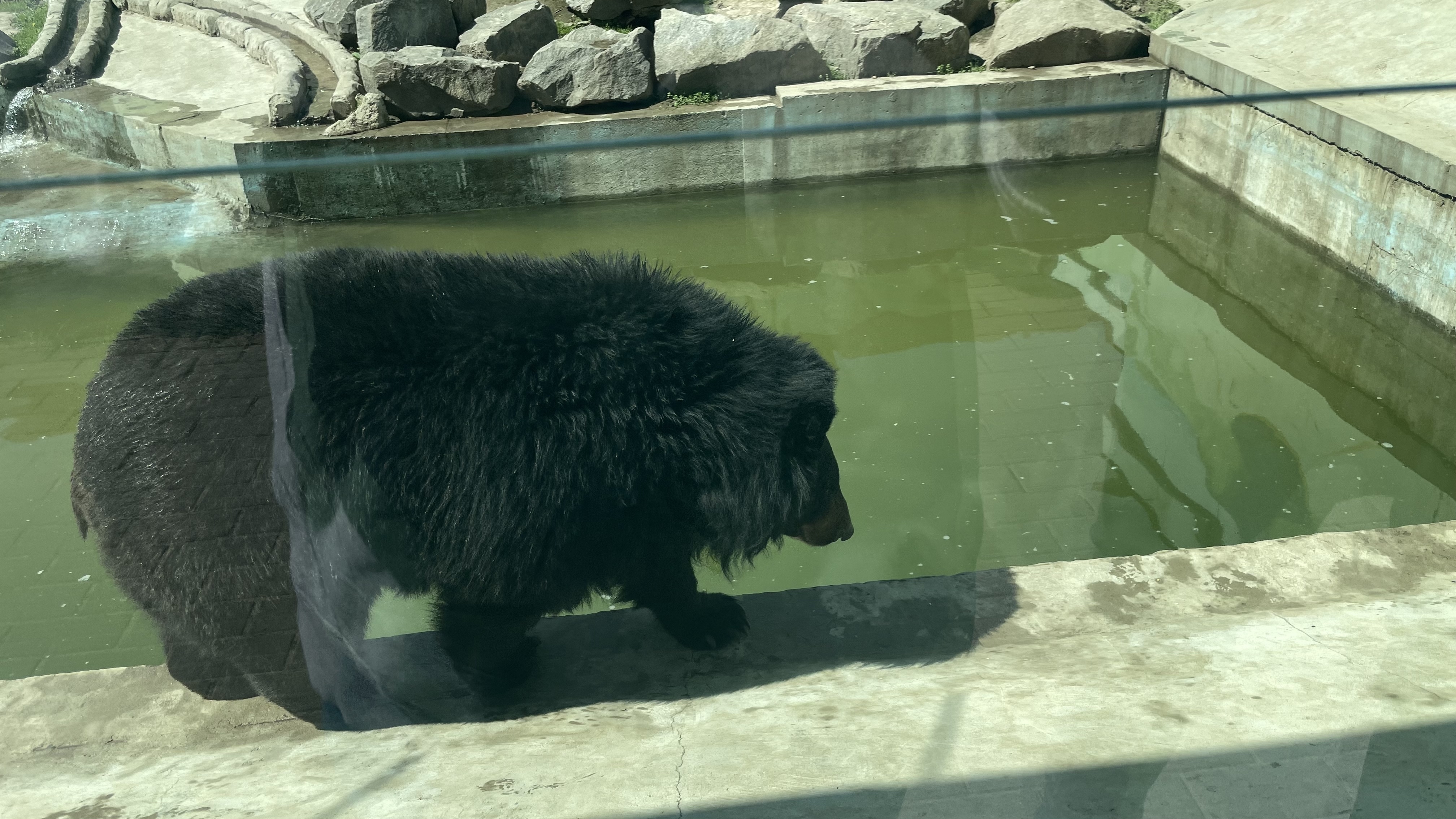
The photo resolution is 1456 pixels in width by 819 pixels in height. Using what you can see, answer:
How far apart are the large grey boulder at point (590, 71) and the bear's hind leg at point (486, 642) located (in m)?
2.83

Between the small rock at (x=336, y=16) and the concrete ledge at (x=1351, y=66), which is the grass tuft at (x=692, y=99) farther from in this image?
the concrete ledge at (x=1351, y=66)

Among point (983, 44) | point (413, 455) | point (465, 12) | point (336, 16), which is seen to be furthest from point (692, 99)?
point (413, 455)

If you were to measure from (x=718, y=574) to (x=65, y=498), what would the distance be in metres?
1.58

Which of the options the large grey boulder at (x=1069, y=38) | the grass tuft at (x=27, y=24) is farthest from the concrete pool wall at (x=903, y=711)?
the large grey boulder at (x=1069, y=38)

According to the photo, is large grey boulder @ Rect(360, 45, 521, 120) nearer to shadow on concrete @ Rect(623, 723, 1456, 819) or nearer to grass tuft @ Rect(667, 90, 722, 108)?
grass tuft @ Rect(667, 90, 722, 108)

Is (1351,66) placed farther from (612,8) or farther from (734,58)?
(612,8)

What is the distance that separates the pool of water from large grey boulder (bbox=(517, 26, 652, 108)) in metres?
1.64

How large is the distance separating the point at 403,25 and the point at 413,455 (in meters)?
5.23

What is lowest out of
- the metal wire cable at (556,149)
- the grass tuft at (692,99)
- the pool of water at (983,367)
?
the pool of water at (983,367)

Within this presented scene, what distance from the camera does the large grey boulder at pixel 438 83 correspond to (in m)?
5.02

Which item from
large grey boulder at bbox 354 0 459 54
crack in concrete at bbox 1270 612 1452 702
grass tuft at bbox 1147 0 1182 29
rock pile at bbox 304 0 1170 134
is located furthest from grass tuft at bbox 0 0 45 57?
grass tuft at bbox 1147 0 1182 29

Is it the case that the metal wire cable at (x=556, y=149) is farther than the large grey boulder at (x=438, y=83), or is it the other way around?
the large grey boulder at (x=438, y=83)

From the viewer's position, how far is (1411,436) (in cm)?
408

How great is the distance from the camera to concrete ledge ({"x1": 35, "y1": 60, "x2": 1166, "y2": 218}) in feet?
7.33
